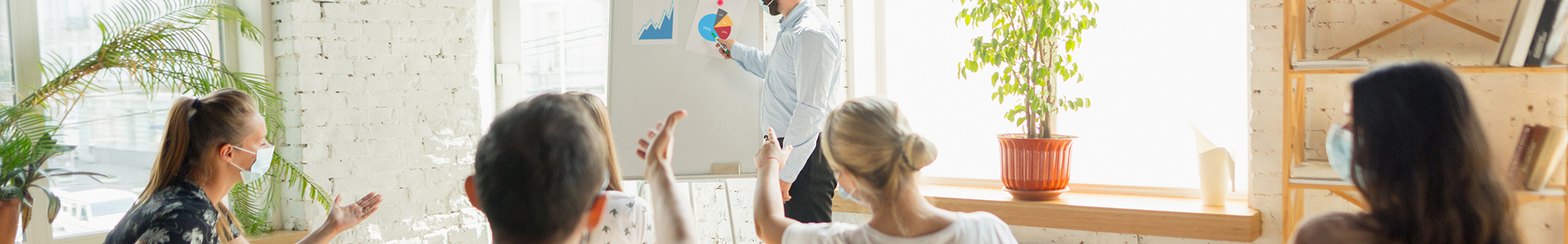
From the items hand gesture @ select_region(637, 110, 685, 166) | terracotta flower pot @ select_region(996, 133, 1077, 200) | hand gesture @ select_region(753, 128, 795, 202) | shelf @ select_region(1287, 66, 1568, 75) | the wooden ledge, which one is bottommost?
Result: the wooden ledge

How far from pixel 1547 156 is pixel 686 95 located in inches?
79.3

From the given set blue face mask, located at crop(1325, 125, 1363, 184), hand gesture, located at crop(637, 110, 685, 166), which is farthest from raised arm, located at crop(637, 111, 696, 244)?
blue face mask, located at crop(1325, 125, 1363, 184)

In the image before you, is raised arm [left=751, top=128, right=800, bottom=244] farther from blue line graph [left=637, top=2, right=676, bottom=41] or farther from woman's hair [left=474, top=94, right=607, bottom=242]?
blue line graph [left=637, top=2, right=676, bottom=41]

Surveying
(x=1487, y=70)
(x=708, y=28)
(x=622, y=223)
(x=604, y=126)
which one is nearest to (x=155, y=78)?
(x=708, y=28)

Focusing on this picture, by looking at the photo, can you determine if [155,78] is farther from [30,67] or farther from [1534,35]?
[1534,35]

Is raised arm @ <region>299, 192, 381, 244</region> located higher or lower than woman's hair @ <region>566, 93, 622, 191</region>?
lower

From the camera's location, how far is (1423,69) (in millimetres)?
970

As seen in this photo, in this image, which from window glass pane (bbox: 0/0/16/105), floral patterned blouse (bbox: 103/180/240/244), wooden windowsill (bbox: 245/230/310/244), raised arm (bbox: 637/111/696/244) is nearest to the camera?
raised arm (bbox: 637/111/696/244)

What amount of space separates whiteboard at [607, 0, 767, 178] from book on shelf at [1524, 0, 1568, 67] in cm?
174

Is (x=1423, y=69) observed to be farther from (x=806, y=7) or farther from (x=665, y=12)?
(x=665, y=12)

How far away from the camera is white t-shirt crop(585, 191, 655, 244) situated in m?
1.20

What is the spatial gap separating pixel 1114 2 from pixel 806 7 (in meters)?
1.33

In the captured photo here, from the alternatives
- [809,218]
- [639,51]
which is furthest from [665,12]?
[809,218]

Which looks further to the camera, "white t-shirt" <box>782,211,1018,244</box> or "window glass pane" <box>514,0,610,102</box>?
"window glass pane" <box>514,0,610,102</box>
